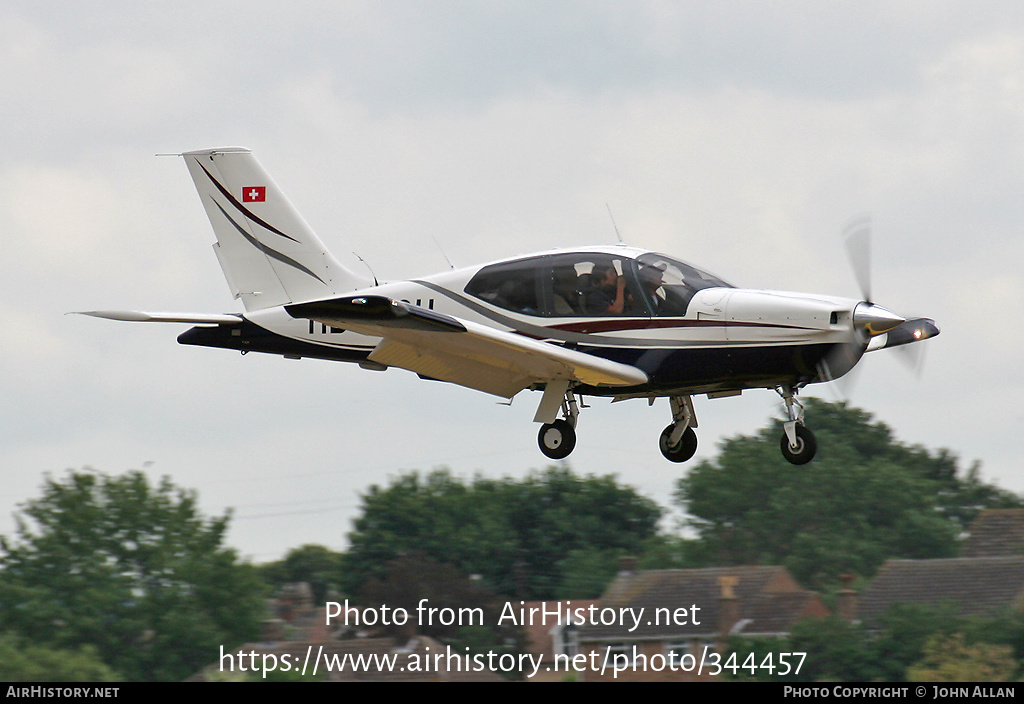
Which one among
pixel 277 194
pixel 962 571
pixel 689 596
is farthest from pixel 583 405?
pixel 962 571

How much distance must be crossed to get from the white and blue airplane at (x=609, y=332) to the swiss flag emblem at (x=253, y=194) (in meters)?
2.26

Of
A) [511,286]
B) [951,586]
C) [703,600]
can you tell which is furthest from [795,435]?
[951,586]

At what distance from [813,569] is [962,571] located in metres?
5.99

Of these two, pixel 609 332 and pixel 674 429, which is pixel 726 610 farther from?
pixel 609 332

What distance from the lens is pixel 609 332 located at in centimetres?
1437

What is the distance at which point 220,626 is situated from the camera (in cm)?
4925

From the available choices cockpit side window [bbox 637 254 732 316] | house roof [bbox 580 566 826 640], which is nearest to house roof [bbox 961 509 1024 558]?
house roof [bbox 580 566 826 640]

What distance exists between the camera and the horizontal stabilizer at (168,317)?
602 inches

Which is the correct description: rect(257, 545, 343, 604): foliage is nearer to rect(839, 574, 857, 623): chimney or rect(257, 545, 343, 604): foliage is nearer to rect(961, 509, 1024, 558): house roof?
rect(839, 574, 857, 623): chimney

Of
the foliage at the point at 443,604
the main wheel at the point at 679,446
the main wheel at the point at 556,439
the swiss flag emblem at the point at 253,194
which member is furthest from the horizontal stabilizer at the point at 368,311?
the foliage at the point at 443,604

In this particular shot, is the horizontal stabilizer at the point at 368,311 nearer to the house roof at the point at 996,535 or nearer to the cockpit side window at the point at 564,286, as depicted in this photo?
the cockpit side window at the point at 564,286

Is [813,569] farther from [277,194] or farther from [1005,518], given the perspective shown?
[277,194]

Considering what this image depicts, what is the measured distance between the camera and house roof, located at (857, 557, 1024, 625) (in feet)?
161

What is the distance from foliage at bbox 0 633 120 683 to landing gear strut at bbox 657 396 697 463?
32.6m
